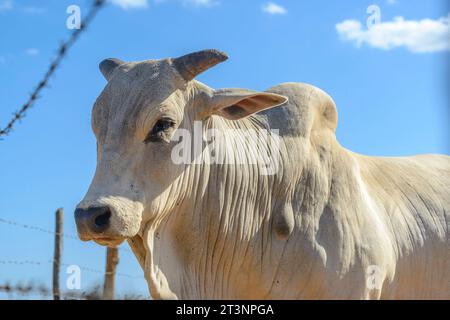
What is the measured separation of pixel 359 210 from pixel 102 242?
6.44ft

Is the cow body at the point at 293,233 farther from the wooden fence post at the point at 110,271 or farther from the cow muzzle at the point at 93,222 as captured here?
the wooden fence post at the point at 110,271

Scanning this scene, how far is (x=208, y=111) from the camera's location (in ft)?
18.6

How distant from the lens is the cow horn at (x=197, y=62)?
5.59 metres

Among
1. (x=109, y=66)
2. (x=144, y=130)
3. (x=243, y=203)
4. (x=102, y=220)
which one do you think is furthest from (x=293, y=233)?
(x=109, y=66)

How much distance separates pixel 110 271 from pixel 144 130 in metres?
8.13

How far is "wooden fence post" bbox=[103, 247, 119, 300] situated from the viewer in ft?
42.2

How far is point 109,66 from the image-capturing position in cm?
603

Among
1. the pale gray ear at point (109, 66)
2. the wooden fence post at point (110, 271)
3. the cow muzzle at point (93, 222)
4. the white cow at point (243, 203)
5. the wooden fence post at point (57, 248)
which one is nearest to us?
the cow muzzle at point (93, 222)

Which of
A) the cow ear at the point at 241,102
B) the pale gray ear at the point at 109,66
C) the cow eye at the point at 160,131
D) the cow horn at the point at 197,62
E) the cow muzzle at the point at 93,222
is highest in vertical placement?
Answer: the pale gray ear at the point at 109,66

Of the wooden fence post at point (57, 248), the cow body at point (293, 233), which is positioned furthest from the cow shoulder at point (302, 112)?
the wooden fence post at point (57, 248)

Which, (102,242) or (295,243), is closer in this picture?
(102,242)
